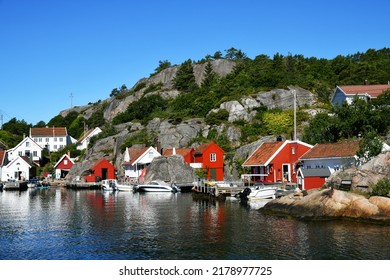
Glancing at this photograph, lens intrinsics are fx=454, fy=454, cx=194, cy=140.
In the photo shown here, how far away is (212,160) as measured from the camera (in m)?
77.5

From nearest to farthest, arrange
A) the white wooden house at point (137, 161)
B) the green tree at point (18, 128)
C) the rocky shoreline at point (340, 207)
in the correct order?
1. the rocky shoreline at point (340, 207)
2. the white wooden house at point (137, 161)
3. the green tree at point (18, 128)

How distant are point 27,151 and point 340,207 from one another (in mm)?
92347

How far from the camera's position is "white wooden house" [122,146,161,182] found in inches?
3297

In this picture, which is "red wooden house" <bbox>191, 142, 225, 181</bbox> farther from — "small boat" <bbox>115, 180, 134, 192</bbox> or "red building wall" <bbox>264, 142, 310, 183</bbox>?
"red building wall" <bbox>264, 142, 310, 183</bbox>

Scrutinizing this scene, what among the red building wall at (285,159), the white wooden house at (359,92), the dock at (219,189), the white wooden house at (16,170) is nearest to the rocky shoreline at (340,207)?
the dock at (219,189)

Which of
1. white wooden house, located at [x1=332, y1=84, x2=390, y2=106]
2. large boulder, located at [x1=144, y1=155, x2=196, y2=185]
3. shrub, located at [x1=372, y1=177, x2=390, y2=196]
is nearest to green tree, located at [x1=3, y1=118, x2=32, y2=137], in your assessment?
large boulder, located at [x1=144, y1=155, x2=196, y2=185]

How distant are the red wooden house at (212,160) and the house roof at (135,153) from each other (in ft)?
42.1

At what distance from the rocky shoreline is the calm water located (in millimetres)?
1731

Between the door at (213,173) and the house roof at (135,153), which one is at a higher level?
the house roof at (135,153)

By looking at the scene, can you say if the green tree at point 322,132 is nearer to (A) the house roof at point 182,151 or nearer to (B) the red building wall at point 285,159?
(B) the red building wall at point 285,159

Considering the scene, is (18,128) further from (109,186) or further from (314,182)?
(314,182)

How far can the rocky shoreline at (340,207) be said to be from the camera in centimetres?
3459

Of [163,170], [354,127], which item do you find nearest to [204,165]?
[163,170]
